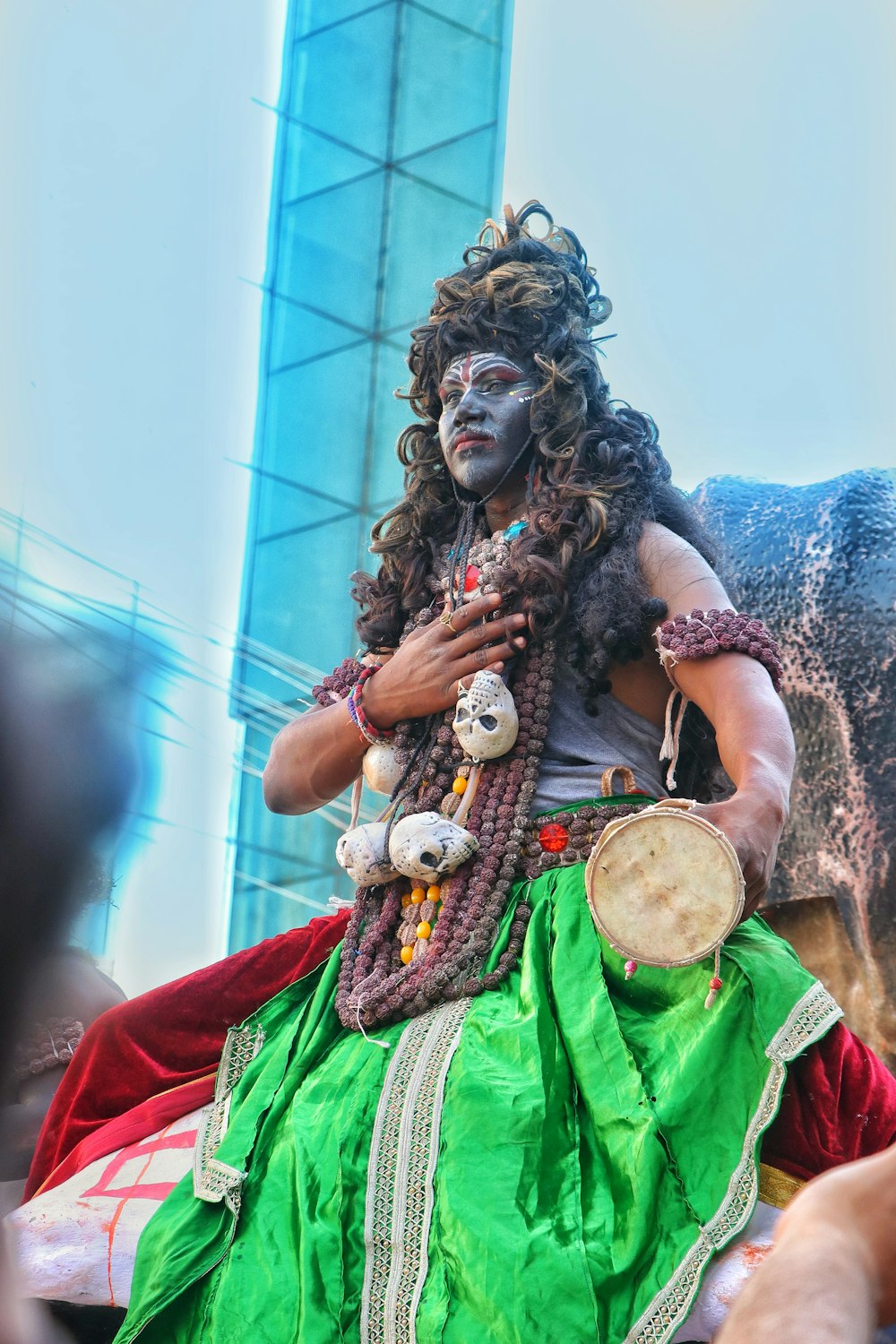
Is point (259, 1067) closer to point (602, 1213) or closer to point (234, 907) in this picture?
point (602, 1213)

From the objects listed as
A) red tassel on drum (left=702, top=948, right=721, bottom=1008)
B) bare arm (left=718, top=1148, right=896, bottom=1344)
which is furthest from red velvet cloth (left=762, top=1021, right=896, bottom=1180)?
bare arm (left=718, top=1148, right=896, bottom=1344)

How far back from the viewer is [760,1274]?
3.26 feet

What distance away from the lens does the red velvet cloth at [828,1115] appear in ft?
7.34

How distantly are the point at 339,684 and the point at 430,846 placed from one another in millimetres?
630

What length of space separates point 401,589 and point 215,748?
359cm

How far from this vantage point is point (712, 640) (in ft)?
8.72

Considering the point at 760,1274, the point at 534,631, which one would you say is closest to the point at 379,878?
the point at 534,631

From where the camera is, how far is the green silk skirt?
205 centimetres

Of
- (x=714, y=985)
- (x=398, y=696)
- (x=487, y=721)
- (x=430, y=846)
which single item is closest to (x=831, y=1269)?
(x=714, y=985)

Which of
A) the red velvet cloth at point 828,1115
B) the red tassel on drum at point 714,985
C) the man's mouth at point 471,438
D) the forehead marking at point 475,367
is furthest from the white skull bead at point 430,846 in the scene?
the forehead marking at point 475,367

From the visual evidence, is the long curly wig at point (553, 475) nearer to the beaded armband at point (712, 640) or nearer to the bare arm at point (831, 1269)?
the beaded armband at point (712, 640)

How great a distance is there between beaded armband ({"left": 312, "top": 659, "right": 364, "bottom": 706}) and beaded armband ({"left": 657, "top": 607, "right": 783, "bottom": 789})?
0.71 m

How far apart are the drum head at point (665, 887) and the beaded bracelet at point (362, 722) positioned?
74 cm

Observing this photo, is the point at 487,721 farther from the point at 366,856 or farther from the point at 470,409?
the point at 470,409
